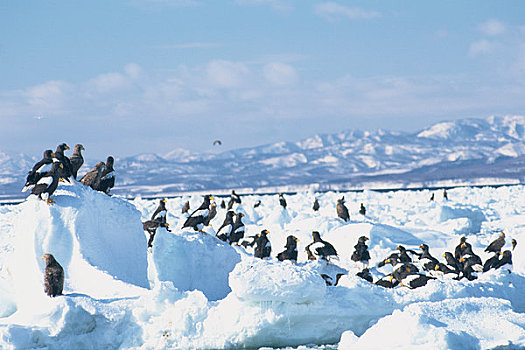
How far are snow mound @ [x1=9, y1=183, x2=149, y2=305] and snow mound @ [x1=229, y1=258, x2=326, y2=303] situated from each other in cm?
209

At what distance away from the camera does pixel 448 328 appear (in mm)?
9672

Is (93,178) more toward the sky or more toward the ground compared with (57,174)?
more toward the ground

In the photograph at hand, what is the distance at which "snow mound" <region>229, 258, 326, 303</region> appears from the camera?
32.2ft

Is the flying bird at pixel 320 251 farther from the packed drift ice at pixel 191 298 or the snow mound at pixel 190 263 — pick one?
the snow mound at pixel 190 263

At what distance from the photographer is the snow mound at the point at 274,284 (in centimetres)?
981

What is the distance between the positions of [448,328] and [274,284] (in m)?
2.39

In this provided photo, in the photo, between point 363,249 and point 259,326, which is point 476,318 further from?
point 363,249

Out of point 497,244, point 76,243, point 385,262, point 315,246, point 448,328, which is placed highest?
point 76,243

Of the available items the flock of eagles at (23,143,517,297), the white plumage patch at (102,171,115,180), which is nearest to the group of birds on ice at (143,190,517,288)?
the flock of eagles at (23,143,517,297)

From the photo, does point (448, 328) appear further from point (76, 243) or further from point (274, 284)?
point (76, 243)

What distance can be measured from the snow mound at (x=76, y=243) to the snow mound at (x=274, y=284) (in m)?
2.09

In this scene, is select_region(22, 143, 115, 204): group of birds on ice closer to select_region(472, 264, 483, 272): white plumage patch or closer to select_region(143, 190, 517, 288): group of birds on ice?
select_region(143, 190, 517, 288): group of birds on ice

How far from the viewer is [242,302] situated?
10016mm

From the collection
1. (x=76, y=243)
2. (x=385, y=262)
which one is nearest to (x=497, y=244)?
(x=385, y=262)
